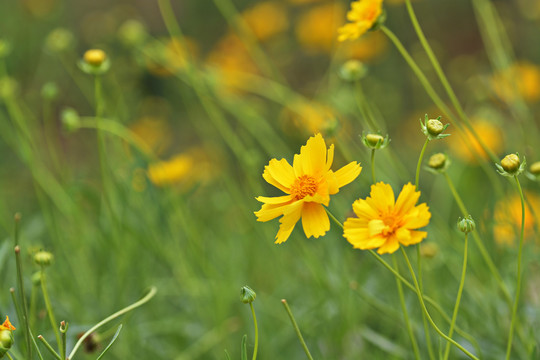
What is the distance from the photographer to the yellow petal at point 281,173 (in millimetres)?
618

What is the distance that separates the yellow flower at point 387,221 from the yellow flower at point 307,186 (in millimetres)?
25

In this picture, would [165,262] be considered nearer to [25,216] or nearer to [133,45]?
[133,45]

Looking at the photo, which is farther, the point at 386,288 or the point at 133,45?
the point at 133,45

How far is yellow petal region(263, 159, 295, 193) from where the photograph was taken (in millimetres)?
618

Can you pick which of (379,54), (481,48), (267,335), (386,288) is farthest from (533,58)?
(267,335)

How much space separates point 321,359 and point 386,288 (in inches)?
10.4

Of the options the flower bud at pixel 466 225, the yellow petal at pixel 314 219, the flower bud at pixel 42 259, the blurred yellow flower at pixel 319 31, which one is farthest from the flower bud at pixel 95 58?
the blurred yellow flower at pixel 319 31

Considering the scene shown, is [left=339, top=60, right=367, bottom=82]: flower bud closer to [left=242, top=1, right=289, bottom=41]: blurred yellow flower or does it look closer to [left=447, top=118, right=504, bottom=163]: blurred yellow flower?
[left=447, top=118, right=504, bottom=163]: blurred yellow flower

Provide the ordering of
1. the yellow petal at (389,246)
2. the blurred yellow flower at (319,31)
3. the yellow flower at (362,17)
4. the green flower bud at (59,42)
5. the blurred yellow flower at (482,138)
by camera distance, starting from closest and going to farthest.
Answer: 1. the yellow petal at (389,246)
2. the yellow flower at (362,17)
3. the green flower bud at (59,42)
4. the blurred yellow flower at (482,138)
5. the blurred yellow flower at (319,31)

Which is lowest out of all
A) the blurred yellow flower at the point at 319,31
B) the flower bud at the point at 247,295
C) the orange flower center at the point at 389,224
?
the blurred yellow flower at the point at 319,31

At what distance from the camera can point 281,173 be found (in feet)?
2.04

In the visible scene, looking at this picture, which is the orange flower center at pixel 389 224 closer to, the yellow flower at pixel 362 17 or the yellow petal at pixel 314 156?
the yellow petal at pixel 314 156

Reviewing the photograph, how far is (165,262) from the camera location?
112 centimetres

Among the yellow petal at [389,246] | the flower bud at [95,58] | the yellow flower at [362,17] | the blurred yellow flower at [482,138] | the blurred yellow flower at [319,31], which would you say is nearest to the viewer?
the yellow petal at [389,246]
